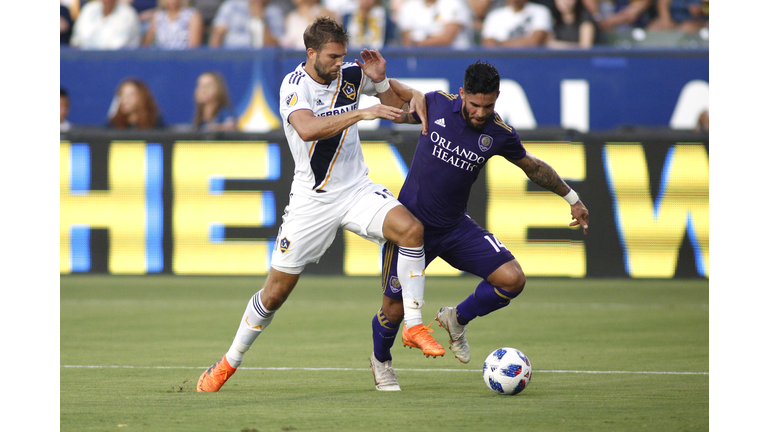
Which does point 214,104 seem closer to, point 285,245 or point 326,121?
point 285,245

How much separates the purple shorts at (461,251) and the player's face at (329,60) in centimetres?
116

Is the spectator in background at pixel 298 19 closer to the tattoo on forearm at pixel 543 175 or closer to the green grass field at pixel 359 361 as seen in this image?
the green grass field at pixel 359 361

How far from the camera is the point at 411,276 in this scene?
578 cm

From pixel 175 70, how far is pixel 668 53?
684 centimetres

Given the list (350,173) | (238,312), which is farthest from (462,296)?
(350,173)

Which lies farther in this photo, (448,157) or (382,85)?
(382,85)

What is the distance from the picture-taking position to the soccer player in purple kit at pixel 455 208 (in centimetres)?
588

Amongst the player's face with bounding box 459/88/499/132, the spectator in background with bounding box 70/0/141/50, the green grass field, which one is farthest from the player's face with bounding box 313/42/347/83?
the spectator in background with bounding box 70/0/141/50

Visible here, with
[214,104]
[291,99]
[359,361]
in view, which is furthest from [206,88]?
[291,99]

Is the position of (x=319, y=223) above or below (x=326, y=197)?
below

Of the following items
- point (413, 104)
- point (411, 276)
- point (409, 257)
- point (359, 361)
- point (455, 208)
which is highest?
point (413, 104)

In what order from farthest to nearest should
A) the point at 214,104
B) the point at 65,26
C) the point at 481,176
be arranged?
the point at 65,26
the point at 214,104
the point at 481,176

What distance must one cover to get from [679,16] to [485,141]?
8.76 metres

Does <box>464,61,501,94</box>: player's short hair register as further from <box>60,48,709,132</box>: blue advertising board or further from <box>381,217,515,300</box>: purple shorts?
<box>60,48,709,132</box>: blue advertising board
